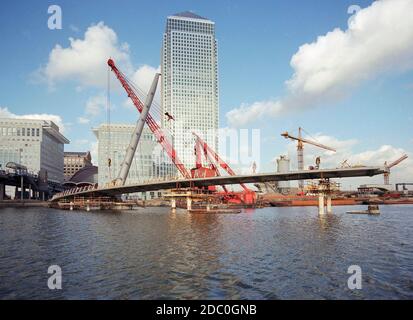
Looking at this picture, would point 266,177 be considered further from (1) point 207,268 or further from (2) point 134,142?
(1) point 207,268

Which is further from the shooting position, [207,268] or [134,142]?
[134,142]

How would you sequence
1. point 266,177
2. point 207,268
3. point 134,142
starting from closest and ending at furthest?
point 207,268 < point 266,177 < point 134,142

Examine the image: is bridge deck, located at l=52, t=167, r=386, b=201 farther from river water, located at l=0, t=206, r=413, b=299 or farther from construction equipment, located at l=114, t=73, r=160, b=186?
river water, located at l=0, t=206, r=413, b=299

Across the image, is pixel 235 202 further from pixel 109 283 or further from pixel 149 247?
pixel 109 283

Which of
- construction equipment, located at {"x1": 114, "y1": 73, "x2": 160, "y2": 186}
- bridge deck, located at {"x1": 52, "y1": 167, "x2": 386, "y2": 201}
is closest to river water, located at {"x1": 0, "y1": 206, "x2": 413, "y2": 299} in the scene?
bridge deck, located at {"x1": 52, "y1": 167, "x2": 386, "y2": 201}

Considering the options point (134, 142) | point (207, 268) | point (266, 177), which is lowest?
point (207, 268)

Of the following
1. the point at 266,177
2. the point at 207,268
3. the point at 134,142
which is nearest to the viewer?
the point at 207,268

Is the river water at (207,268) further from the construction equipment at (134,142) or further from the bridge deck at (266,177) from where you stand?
the construction equipment at (134,142)

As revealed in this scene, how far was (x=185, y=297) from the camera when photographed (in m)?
19.0

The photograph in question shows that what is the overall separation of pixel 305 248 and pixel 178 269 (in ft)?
50.9

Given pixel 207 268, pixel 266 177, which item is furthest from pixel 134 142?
pixel 207 268

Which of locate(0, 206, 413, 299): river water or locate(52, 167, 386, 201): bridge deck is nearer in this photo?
locate(0, 206, 413, 299): river water

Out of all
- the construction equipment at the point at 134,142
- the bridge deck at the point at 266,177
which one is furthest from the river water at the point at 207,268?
the construction equipment at the point at 134,142
